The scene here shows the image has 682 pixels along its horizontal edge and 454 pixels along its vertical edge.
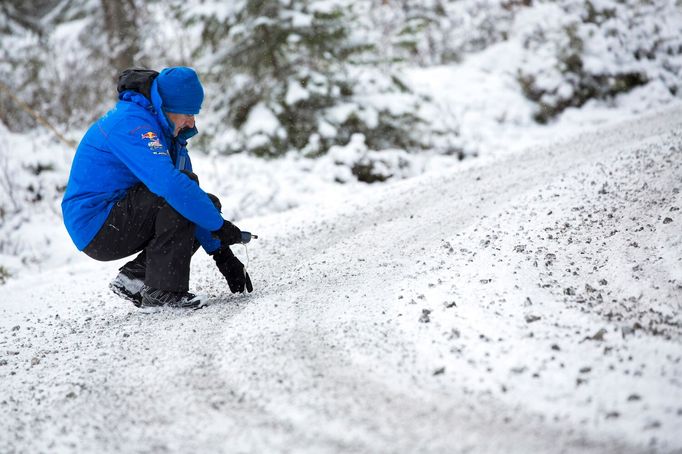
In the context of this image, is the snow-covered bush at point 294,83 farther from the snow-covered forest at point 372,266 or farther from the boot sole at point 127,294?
the boot sole at point 127,294

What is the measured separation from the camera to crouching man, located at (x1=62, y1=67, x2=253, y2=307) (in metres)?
3.21

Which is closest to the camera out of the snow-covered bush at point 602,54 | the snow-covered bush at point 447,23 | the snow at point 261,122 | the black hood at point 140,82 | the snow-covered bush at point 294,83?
the black hood at point 140,82

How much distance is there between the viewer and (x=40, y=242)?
6.59 metres

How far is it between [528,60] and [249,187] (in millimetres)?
6588

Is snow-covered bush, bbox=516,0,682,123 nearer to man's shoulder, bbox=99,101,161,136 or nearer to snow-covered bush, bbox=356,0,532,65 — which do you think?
snow-covered bush, bbox=356,0,532,65

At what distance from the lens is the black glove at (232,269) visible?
140 inches

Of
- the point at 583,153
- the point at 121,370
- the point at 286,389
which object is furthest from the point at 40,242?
the point at 583,153

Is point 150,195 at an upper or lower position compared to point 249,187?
upper

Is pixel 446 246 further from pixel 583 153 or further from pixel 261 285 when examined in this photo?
pixel 583 153

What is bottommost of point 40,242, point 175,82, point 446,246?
point 40,242

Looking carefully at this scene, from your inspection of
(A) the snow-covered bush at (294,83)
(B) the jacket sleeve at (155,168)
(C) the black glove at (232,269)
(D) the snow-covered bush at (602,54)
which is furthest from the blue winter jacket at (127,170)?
(D) the snow-covered bush at (602,54)

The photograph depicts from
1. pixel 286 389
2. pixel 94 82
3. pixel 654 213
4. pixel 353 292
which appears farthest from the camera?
pixel 94 82

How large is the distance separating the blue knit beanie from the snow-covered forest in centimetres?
123

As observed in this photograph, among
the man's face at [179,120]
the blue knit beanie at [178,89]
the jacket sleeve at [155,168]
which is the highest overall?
the blue knit beanie at [178,89]
